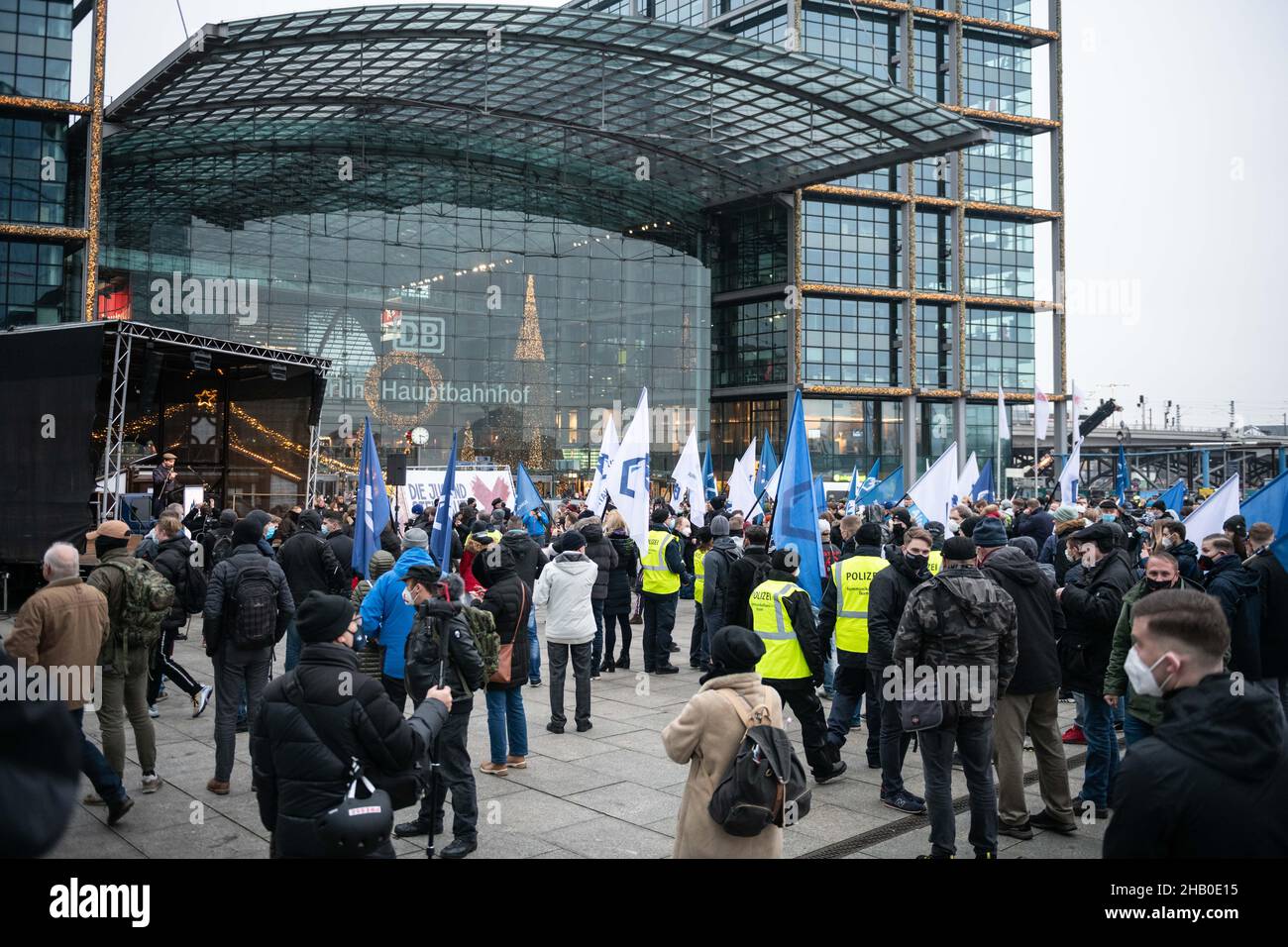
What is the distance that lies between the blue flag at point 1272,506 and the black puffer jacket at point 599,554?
19.8 feet

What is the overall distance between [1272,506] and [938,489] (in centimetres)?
667

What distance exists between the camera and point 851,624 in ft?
24.6

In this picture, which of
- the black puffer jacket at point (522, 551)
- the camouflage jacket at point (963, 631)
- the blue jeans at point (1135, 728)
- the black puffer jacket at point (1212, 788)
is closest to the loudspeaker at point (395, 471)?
the black puffer jacket at point (522, 551)

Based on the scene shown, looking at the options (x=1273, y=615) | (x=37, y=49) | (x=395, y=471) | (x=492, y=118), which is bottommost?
(x=1273, y=615)

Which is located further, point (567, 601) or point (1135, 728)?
point (567, 601)

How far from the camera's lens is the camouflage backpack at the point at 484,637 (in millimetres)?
6379

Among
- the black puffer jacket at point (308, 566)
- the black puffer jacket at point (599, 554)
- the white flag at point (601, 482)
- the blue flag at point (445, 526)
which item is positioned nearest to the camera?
the blue flag at point (445, 526)

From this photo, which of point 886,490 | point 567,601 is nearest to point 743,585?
point 567,601

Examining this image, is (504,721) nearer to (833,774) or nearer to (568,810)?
(568,810)

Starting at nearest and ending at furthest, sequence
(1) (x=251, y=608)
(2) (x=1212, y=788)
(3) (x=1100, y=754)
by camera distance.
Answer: (2) (x=1212, y=788)
(3) (x=1100, y=754)
(1) (x=251, y=608)

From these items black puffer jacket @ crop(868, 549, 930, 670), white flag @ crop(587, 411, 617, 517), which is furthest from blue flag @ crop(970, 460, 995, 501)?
Result: black puffer jacket @ crop(868, 549, 930, 670)

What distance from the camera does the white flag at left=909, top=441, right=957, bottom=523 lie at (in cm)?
1400

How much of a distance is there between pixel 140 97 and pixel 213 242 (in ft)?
19.4

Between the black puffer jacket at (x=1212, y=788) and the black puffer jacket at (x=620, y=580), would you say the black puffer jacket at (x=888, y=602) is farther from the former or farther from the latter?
the black puffer jacket at (x=620, y=580)
